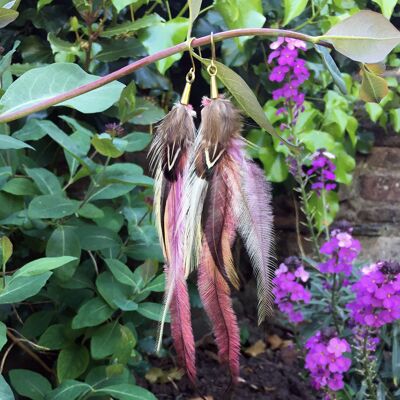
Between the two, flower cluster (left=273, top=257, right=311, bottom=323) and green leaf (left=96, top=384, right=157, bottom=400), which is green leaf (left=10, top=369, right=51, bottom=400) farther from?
flower cluster (left=273, top=257, right=311, bottom=323)

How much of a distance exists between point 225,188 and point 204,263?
76mm

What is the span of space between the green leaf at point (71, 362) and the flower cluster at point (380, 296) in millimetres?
726

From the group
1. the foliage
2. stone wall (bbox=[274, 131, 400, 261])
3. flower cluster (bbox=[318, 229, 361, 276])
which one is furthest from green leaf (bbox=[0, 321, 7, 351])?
stone wall (bbox=[274, 131, 400, 261])

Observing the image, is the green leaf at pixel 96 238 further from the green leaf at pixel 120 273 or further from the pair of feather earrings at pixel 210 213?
the pair of feather earrings at pixel 210 213

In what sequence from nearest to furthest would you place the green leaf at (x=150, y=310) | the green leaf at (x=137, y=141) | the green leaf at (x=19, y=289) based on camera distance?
the green leaf at (x=19, y=289) < the green leaf at (x=150, y=310) < the green leaf at (x=137, y=141)

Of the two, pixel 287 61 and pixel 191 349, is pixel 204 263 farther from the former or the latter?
pixel 287 61

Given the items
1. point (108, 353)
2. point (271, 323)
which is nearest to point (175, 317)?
point (108, 353)

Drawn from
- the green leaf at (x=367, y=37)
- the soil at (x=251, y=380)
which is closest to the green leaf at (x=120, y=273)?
the soil at (x=251, y=380)

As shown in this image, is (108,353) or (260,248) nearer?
(260,248)

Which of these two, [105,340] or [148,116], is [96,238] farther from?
[148,116]

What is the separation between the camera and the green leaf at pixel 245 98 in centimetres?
59

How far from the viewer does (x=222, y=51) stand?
2125 millimetres

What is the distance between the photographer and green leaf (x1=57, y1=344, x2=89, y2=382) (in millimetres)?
1406

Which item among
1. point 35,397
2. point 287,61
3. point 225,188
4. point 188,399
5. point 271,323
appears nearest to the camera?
point 225,188
